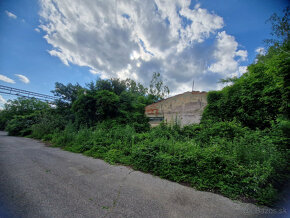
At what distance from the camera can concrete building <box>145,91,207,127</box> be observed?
9391 millimetres

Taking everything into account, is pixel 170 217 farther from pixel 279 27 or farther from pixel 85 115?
pixel 279 27

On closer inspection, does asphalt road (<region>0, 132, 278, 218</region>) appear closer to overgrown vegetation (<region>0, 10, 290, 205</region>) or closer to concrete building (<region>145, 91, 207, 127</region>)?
overgrown vegetation (<region>0, 10, 290, 205</region>)

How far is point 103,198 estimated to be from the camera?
2062 millimetres

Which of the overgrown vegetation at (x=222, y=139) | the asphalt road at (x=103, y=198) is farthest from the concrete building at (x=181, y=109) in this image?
the asphalt road at (x=103, y=198)

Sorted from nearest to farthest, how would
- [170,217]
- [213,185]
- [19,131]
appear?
1. [170,217]
2. [213,185]
3. [19,131]

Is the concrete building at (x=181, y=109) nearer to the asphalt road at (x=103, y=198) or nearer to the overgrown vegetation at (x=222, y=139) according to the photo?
the overgrown vegetation at (x=222, y=139)

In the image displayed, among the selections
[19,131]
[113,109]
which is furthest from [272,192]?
[19,131]

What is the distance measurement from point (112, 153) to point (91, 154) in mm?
1226

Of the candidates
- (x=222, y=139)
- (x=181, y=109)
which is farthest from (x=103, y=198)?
(x=181, y=109)

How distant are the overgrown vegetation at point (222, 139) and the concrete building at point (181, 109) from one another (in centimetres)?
187

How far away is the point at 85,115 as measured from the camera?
31.8ft

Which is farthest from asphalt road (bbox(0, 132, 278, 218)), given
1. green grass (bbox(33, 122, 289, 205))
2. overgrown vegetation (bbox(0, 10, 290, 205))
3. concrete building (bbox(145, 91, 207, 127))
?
concrete building (bbox(145, 91, 207, 127))

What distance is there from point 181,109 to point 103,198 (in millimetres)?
9574

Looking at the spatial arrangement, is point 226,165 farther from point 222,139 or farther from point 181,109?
point 181,109
